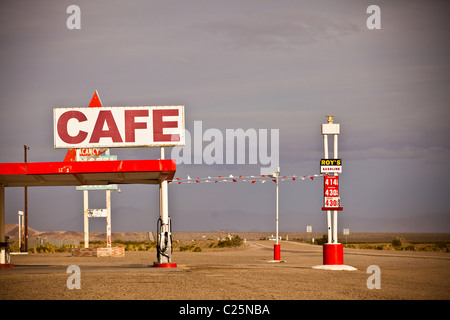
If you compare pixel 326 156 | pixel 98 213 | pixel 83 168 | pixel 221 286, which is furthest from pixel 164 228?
pixel 98 213

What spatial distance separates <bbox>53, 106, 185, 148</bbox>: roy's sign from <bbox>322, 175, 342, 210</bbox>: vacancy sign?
7.55 m

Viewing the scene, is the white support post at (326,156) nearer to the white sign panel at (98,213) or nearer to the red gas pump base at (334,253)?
the red gas pump base at (334,253)

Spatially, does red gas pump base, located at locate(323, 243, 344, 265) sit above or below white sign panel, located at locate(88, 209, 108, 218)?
below

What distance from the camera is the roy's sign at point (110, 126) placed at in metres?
29.3

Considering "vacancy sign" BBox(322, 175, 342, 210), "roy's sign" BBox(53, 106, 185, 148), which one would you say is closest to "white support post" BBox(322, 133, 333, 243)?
"vacancy sign" BBox(322, 175, 342, 210)

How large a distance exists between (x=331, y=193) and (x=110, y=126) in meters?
10.3

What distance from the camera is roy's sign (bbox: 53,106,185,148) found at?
29281mm

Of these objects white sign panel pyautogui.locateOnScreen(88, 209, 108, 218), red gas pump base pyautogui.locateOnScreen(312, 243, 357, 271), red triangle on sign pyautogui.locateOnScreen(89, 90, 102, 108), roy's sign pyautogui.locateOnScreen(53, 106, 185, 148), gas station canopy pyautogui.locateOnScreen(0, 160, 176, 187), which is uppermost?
red triangle on sign pyautogui.locateOnScreen(89, 90, 102, 108)

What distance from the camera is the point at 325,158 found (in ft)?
88.6

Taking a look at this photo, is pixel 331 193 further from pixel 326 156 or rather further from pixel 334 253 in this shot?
pixel 334 253

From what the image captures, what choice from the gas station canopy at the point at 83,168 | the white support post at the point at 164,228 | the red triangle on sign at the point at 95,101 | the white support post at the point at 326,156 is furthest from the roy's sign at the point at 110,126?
the white support post at the point at 326,156

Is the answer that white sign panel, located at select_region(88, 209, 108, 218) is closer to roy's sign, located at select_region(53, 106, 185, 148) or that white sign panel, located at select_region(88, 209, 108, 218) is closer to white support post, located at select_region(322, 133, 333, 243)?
roy's sign, located at select_region(53, 106, 185, 148)
